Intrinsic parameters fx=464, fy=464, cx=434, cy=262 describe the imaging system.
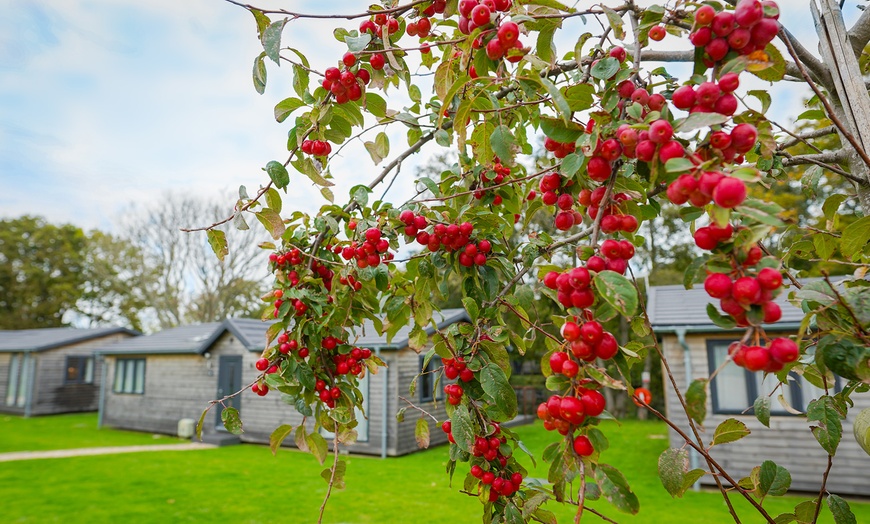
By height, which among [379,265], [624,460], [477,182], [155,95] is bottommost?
[624,460]

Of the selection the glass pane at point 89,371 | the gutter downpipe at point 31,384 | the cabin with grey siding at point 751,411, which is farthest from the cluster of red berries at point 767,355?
the glass pane at point 89,371

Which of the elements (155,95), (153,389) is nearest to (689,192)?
(155,95)

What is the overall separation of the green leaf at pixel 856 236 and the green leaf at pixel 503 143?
81 cm

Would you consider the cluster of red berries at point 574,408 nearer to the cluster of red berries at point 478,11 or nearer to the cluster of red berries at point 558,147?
the cluster of red berries at point 558,147

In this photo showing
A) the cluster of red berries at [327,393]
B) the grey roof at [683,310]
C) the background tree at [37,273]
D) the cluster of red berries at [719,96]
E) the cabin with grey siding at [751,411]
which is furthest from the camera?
the background tree at [37,273]

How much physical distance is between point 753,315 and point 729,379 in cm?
771

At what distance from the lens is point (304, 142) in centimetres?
133

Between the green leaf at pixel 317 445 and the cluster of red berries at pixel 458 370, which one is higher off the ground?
the cluster of red berries at pixel 458 370

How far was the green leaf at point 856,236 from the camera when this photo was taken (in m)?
1.07

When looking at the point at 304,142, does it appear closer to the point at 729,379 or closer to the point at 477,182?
the point at 477,182

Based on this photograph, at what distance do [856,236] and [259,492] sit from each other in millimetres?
7229

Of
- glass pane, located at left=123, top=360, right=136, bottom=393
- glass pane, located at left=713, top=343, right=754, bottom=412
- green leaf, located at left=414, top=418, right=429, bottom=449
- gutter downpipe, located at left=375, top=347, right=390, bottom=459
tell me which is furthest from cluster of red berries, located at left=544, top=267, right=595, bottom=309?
glass pane, located at left=123, top=360, right=136, bottom=393

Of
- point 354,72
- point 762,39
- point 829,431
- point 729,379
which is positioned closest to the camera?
point 762,39

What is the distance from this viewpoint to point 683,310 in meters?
7.50
